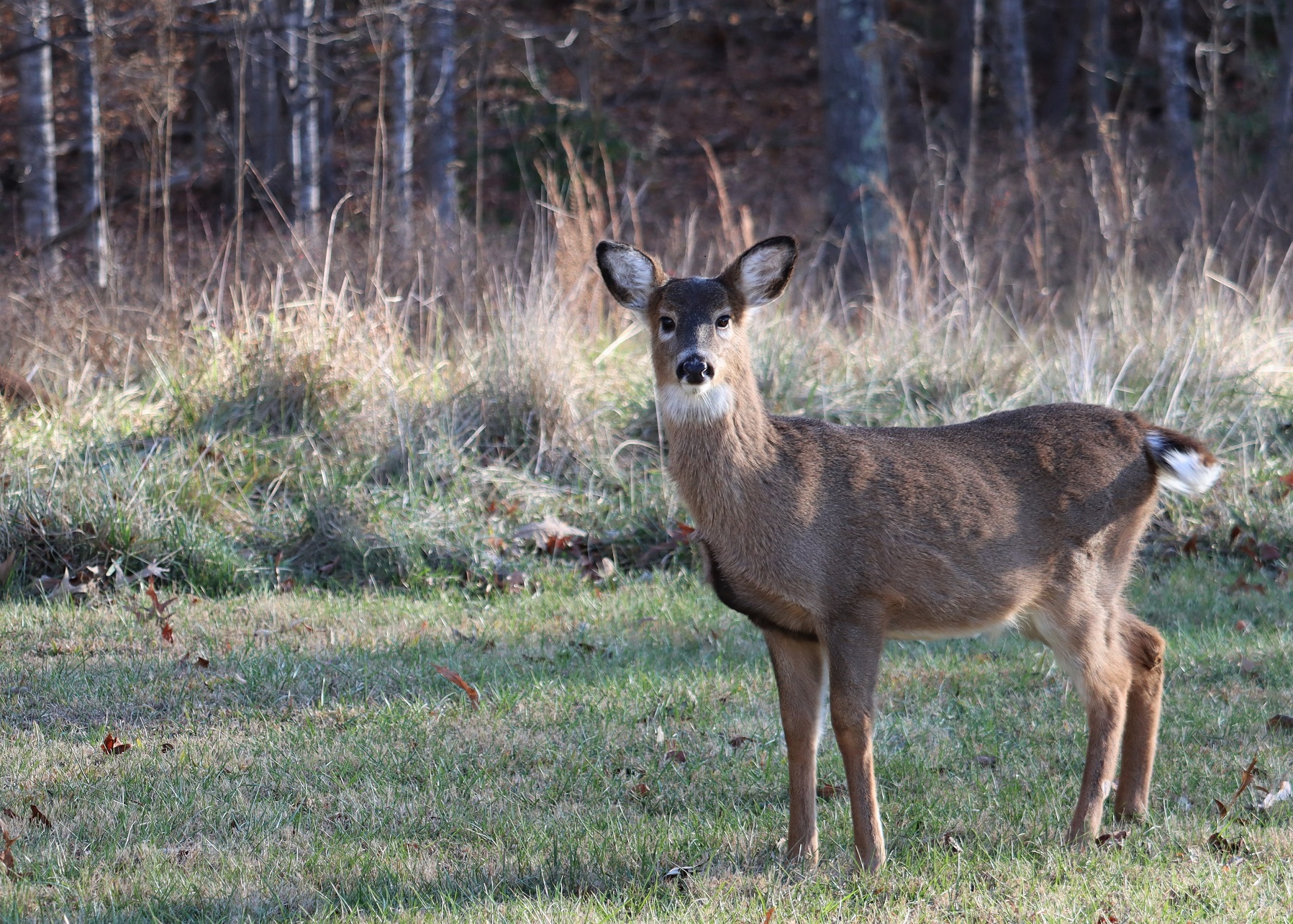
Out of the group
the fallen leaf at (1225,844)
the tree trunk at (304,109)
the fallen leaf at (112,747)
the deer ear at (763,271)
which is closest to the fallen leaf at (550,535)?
the fallen leaf at (112,747)

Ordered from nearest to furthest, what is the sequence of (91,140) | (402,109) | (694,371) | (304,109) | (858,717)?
(858,717) → (694,371) → (91,140) → (304,109) → (402,109)

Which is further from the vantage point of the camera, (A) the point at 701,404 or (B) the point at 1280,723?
(B) the point at 1280,723

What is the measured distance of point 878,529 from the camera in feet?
12.9

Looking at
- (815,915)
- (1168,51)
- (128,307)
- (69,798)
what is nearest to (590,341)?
(128,307)

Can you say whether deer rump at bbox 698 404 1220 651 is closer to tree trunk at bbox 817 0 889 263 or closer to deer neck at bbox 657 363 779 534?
deer neck at bbox 657 363 779 534

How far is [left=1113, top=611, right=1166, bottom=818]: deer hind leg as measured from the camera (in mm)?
4309

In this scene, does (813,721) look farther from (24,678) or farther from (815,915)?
(24,678)

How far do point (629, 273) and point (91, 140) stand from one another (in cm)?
1116

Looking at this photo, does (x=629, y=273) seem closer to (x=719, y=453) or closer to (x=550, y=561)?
(x=719, y=453)

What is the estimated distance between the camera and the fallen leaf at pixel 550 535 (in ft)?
24.0

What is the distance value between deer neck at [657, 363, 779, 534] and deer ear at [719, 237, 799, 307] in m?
0.33

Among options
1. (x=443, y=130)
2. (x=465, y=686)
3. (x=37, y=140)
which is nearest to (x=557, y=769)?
(x=465, y=686)

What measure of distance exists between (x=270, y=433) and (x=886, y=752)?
4.61m

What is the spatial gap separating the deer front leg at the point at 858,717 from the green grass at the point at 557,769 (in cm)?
11
